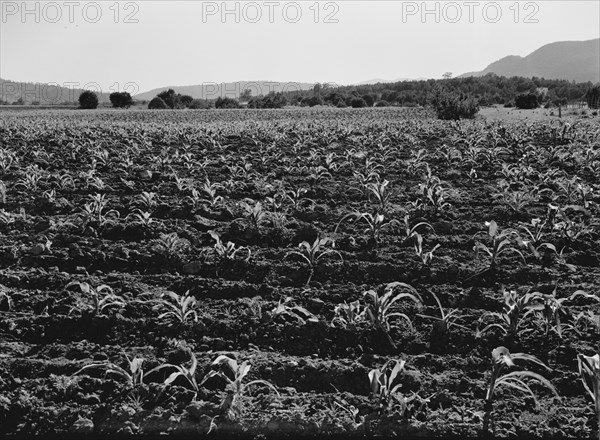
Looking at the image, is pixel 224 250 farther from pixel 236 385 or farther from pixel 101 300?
pixel 236 385

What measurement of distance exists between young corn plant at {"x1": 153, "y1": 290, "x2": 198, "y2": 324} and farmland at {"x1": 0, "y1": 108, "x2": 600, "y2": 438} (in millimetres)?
20

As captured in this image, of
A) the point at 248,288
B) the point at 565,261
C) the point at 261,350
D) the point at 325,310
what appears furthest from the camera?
the point at 565,261

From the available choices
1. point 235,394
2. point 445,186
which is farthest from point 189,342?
point 445,186

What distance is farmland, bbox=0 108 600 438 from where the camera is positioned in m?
2.65

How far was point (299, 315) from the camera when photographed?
3686 millimetres

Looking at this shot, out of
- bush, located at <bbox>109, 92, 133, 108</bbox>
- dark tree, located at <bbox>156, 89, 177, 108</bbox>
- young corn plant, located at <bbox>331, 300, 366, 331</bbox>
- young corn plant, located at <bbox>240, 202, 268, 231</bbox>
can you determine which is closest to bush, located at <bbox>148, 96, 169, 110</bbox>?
dark tree, located at <bbox>156, 89, 177, 108</bbox>

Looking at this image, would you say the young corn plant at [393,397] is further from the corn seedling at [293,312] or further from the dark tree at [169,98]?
the dark tree at [169,98]

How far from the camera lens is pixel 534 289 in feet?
12.9

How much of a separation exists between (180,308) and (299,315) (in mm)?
825

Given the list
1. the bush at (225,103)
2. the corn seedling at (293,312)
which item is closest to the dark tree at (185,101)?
the bush at (225,103)

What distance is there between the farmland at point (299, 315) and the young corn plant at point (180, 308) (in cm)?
2

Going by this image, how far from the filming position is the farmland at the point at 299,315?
8.71ft

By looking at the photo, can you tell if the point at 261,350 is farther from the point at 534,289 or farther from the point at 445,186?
the point at 445,186

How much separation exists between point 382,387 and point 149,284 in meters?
2.32
